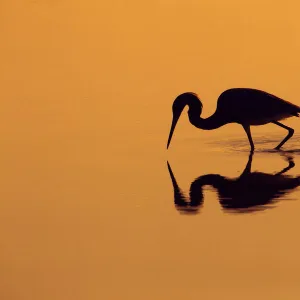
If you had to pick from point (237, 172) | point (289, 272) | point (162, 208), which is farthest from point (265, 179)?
point (289, 272)

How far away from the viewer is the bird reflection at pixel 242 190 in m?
8.14

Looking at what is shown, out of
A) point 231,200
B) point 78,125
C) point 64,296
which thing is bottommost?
point 64,296

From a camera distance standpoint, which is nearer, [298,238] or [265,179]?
[298,238]

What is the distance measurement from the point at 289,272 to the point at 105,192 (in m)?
2.79

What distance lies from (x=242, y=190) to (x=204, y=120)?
3460 mm

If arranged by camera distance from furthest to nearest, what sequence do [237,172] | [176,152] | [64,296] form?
[176,152], [237,172], [64,296]

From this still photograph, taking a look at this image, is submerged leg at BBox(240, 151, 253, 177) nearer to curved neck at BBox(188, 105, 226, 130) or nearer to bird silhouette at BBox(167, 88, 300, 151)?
bird silhouette at BBox(167, 88, 300, 151)

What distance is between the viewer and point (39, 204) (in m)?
8.48

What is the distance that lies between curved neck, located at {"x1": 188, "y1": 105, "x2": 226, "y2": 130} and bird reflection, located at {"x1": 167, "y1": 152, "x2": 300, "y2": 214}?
229 centimetres

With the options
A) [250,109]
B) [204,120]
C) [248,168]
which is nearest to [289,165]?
[248,168]

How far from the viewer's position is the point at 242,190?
8.73 meters

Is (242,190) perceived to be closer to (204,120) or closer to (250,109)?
(250,109)

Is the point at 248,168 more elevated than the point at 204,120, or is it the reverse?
the point at 204,120

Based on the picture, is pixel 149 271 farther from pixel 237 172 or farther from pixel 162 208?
pixel 237 172
